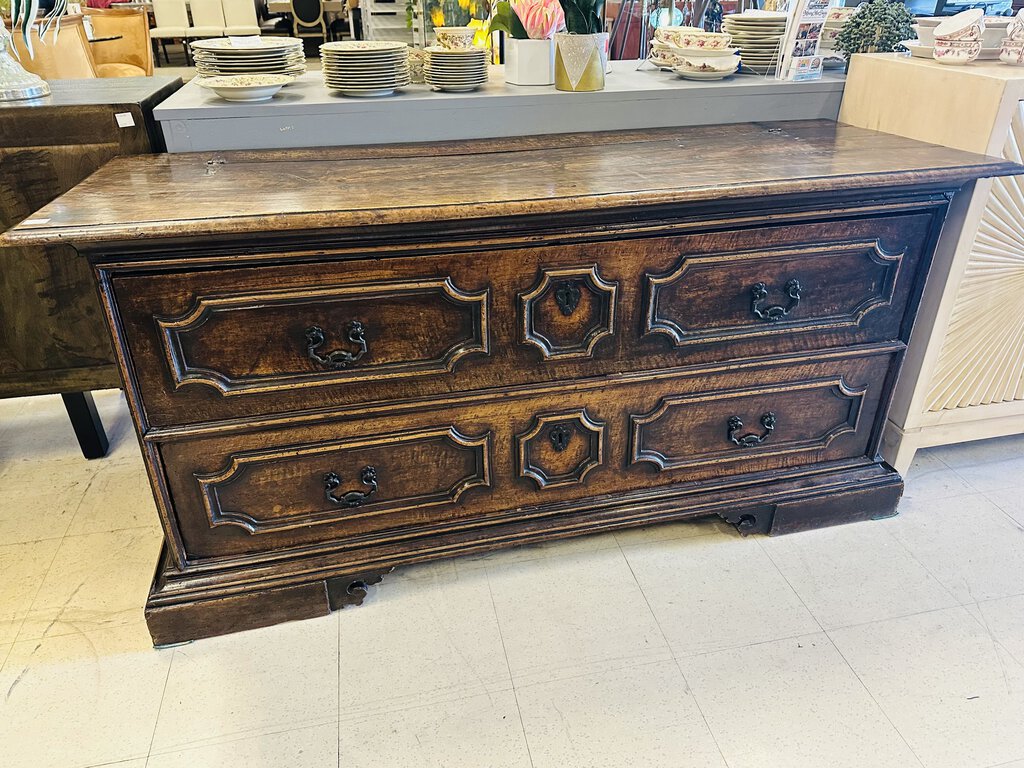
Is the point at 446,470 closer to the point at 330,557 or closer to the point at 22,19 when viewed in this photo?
the point at 330,557

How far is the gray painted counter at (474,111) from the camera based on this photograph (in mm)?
1603

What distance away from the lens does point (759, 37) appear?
1.90 meters

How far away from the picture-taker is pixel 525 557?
175 cm

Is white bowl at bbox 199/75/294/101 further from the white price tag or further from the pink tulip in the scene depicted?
the pink tulip

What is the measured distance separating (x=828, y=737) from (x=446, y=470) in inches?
34.9

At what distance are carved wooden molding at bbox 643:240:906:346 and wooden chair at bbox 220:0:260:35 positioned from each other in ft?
25.4

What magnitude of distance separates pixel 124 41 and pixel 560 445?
3.79 metres

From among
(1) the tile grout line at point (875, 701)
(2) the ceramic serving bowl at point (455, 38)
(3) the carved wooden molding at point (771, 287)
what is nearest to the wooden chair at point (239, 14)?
(2) the ceramic serving bowl at point (455, 38)

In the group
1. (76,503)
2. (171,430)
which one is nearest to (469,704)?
(171,430)

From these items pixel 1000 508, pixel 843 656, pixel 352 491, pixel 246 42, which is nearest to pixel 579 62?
pixel 246 42

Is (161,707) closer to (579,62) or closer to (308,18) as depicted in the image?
(579,62)

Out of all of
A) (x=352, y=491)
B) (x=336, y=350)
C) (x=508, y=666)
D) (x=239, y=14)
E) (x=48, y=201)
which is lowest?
(x=508, y=666)

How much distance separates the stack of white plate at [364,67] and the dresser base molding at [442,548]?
1.04 meters

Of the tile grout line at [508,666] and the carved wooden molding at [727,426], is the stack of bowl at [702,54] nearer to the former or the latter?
the carved wooden molding at [727,426]
